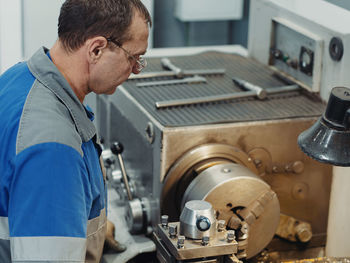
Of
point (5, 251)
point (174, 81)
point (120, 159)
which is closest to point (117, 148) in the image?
point (120, 159)

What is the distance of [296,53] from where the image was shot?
5.81 feet

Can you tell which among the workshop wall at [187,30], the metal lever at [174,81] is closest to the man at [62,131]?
the metal lever at [174,81]

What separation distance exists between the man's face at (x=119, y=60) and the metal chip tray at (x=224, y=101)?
13.7 inches

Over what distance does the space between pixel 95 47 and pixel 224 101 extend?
2.10 ft

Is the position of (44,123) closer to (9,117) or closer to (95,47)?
(9,117)

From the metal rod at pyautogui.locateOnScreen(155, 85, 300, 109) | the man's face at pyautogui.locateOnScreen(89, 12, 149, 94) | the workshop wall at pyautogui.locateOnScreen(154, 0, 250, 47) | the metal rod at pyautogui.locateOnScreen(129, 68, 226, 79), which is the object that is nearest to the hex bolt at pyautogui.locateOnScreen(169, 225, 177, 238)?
the man's face at pyautogui.locateOnScreen(89, 12, 149, 94)

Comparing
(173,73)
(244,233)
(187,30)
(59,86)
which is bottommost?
(244,233)

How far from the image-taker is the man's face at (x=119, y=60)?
1.11 metres

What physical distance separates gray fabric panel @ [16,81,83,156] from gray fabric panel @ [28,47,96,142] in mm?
13

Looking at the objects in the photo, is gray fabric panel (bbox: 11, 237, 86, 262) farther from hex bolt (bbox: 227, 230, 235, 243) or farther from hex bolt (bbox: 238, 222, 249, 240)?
hex bolt (bbox: 238, 222, 249, 240)

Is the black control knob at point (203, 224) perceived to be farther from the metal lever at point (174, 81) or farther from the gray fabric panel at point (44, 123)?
the metal lever at point (174, 81)

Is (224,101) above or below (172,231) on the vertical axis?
above

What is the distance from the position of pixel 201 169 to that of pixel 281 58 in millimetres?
566

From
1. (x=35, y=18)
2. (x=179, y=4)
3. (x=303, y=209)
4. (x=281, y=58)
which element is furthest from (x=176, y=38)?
(x=303, y=209)
